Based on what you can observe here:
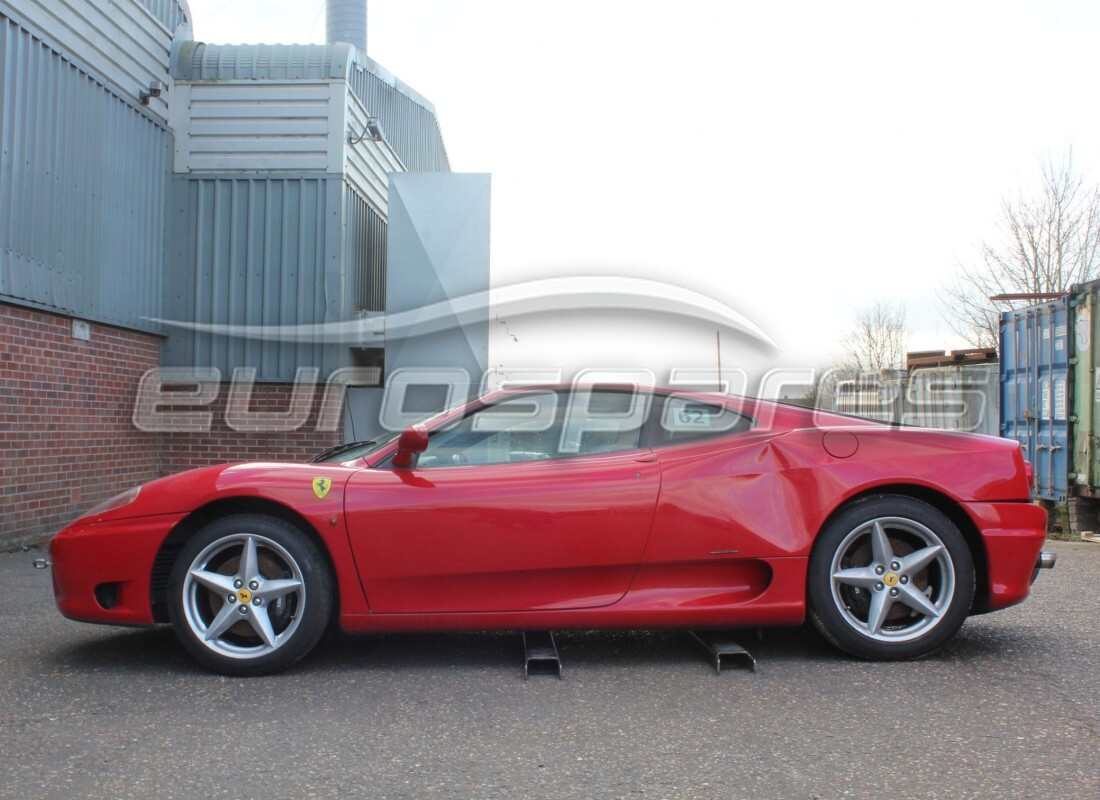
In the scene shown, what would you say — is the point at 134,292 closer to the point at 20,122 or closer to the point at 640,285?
the point at 20,122

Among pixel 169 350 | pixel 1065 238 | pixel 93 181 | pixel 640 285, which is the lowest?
pixel 169 350

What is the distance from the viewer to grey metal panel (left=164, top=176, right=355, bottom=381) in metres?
11.0

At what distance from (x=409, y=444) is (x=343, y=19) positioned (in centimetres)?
2402

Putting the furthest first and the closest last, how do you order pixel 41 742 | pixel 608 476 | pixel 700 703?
pixel 608 476, pixel 700 703, pixel 41 742

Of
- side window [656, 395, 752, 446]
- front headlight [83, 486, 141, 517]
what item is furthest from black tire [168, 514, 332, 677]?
side window [656, 395, 752, 446]

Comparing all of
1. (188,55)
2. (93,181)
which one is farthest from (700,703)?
(188,55)

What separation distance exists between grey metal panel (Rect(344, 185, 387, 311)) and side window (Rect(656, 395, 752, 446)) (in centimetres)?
775

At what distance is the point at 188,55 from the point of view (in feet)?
36.7

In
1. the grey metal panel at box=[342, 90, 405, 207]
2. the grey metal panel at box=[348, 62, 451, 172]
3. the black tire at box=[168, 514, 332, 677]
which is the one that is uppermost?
the grey metal panel at box=[348, 62, 451, 172]

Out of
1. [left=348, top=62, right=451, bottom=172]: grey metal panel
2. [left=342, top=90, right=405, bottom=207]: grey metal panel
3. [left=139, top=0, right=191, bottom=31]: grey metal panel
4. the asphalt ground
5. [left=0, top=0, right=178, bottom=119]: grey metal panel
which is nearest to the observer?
the asphalt ground

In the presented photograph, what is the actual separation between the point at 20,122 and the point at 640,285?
625cm

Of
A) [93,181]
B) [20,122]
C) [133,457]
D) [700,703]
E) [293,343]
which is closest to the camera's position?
[700,703]

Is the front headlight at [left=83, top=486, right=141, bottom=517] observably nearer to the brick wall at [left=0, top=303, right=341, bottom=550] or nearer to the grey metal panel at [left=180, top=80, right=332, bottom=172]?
the brick wall at [left=0, top=303, right=341, bottom=550]

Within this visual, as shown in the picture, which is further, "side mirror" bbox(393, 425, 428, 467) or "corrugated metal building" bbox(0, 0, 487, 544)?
"corrugated metal building" bbox(0, 0, 487, 544)
